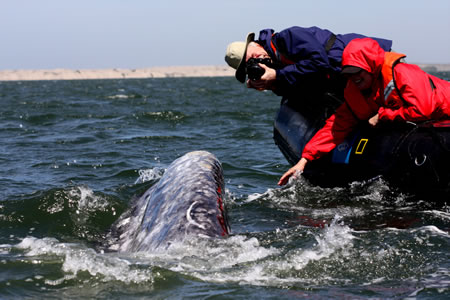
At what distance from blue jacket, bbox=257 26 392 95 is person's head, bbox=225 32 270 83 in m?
0.18

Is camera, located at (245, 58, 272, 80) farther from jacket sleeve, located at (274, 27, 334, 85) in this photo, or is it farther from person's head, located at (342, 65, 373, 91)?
person's head, located at (342, 65, 373, 91)

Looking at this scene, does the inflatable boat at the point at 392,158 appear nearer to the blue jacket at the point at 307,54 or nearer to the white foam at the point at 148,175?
the blue jacket at the point at 307,54

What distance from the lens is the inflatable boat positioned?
5.96 metres

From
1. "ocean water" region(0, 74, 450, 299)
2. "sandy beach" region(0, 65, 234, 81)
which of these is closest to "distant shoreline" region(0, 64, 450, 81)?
"sandy beach" region(0, 65, 234, 81)

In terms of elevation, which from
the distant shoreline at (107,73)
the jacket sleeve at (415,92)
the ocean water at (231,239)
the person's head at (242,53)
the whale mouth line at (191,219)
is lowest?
the distant shoreline at (107,73)

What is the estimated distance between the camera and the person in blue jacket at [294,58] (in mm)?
6426

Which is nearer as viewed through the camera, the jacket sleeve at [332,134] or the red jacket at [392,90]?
the red jacket at [392,90]

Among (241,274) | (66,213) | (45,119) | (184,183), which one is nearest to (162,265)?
(241,274)

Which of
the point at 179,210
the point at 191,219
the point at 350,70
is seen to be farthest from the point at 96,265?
the point at 350,70

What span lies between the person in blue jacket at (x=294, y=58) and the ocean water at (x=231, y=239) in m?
1.26

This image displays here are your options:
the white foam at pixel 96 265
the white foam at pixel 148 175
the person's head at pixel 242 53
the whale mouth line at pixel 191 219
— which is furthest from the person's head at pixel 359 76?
the white foam at pixel 148 175

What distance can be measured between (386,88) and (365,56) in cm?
46

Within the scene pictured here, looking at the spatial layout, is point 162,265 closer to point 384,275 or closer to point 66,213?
point 384,275

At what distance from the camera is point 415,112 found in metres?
5.88
